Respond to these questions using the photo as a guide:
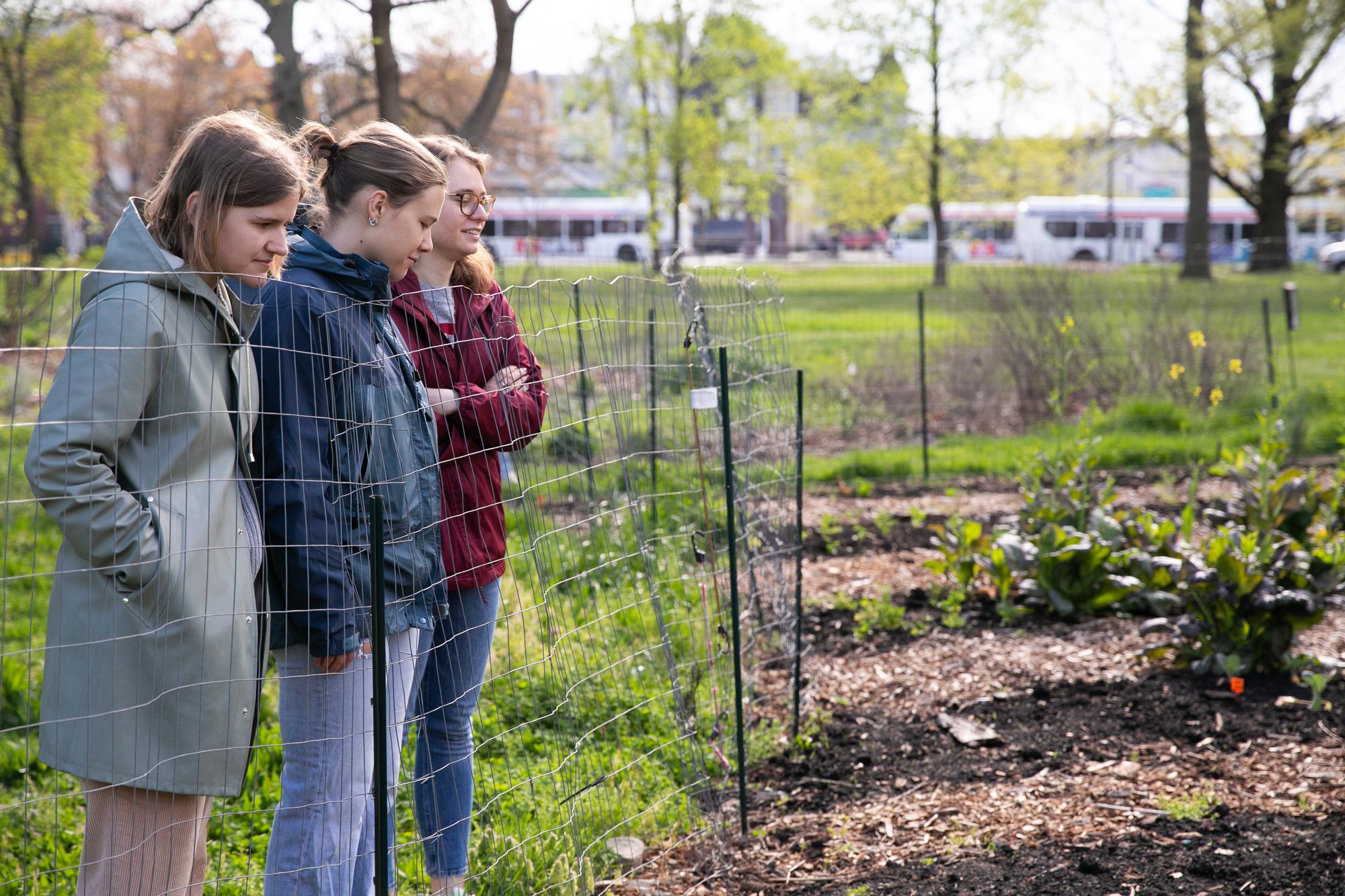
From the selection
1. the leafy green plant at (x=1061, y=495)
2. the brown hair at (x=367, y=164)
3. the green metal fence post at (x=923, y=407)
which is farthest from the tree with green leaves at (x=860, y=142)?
the brown hair at (x=367, y=164)

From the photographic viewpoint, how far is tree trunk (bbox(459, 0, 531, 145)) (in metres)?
8.74

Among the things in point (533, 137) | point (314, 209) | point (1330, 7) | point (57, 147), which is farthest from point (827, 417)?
point (533, 137)

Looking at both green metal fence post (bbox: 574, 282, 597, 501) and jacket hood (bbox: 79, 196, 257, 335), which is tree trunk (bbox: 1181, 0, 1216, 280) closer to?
green metal fence post (bbox: 574, 282, 597, 501)

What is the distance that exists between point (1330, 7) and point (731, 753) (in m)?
21.4

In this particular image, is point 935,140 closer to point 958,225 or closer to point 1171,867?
point 958,225

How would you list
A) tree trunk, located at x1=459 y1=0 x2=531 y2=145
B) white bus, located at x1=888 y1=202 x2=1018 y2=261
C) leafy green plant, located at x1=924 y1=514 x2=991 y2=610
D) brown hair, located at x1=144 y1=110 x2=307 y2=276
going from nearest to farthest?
1. brown hair, located at x1=144 y1=110 x2=307 y2=276
2. leafy green plant, located at x1=924 y1=514 x2=991 y2=610
3. tree trunk, located at x1=459 y1=0 x2=531 y2=145
4. white bus, located at x1=888 y1=202 x2=1018 y2=261

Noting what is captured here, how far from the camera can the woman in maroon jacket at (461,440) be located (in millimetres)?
2346

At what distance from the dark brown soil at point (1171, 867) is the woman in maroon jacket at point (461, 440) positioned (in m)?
1.09

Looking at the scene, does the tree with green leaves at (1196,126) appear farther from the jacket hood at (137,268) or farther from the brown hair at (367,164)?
the jacket hood at (137,268)

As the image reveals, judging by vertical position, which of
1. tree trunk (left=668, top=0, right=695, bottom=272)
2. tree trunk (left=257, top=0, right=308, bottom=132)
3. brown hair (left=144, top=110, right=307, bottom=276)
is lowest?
brown hair (left=144, top=110, right=307, bottom=276)

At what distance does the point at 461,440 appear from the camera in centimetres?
240

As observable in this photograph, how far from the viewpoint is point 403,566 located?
210 cm

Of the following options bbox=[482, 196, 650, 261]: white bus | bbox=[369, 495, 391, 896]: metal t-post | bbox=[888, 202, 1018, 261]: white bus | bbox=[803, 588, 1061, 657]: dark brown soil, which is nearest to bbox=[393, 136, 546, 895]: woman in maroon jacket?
bbox=[369, 495, 391, 896]: metal t-post

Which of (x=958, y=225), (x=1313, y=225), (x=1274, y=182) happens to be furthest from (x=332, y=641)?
(x=1313, y=225)
